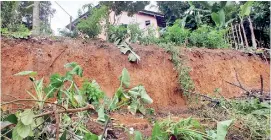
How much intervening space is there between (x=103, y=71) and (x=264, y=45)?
1021 centimetres

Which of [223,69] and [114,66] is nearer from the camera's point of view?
[114,66]

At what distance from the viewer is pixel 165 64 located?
7996 millimetres

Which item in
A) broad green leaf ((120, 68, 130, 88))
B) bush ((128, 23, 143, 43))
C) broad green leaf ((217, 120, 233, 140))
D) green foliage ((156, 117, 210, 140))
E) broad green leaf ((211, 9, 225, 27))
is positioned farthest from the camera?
bush ((128, 23, 143, 43))

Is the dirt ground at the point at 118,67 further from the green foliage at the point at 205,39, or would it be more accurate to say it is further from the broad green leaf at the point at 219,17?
the broad green leaf at the point at 219,17

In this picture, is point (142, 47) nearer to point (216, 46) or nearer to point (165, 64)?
point (165, 64)

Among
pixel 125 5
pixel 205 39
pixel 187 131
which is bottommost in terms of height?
pixel 187 131

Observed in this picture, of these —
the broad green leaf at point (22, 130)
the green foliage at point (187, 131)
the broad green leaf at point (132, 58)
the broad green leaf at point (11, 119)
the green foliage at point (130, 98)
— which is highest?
the broad green leaf at point (132, 58)

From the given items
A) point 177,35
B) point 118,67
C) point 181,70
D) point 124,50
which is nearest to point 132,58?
point 124,50

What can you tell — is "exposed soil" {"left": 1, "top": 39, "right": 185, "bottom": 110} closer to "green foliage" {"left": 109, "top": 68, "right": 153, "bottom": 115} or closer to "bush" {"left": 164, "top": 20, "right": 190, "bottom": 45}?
"bush" {"left": 164, "top": 20, "right": 190, "bottom": 45}

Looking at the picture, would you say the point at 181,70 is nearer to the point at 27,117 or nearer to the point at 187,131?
the point at 187,131

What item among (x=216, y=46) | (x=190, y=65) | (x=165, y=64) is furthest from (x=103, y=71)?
(x=216, y=46)

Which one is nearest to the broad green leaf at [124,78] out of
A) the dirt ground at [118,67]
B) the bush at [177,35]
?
the dirt ground at [118,67]

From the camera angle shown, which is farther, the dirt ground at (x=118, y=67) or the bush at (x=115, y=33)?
the bush at (x=115, y=33)

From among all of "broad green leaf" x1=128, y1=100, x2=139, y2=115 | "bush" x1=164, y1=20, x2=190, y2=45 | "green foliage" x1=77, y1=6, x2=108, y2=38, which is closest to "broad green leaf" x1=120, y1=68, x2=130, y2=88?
"broad green leaf" x1=128, y1=100, x2=139, y2=115
